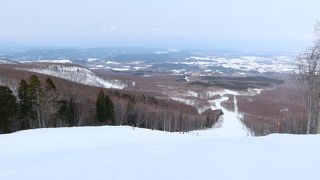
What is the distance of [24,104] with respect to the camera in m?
40.5

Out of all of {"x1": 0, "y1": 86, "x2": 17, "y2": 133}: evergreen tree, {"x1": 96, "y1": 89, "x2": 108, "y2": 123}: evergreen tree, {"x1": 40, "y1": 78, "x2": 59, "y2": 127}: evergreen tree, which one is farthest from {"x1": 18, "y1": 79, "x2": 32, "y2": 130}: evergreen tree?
{"x1": 96, "y1": 89, "x2": 108, "y2": 123}: evergreen tree

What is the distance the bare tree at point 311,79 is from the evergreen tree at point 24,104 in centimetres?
2712

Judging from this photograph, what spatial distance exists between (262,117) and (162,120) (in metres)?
34.0

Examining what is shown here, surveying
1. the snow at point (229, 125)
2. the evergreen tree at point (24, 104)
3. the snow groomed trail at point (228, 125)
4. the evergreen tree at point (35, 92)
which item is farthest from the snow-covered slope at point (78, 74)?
the evergreen tree at point (35, 92)

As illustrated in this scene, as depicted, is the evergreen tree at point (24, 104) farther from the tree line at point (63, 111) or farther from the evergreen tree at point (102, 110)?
the evergreen tree at point (102, 110)

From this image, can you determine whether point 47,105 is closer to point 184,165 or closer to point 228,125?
point 184,165

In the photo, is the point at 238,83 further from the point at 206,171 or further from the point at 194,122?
the point at 206,171

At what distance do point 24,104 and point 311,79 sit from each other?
28659 millimetres

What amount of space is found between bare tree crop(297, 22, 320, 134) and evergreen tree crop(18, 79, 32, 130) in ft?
89.0

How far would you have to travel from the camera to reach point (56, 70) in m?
141

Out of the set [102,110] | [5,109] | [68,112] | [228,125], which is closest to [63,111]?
[68,112]

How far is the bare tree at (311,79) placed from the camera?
24.3m

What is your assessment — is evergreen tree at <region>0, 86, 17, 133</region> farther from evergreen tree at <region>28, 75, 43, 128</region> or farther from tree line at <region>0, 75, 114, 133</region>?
evergreen tree at <region>28, 75, 43, 128</region>

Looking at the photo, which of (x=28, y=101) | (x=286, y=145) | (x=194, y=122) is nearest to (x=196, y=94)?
(x=194, y=122)
